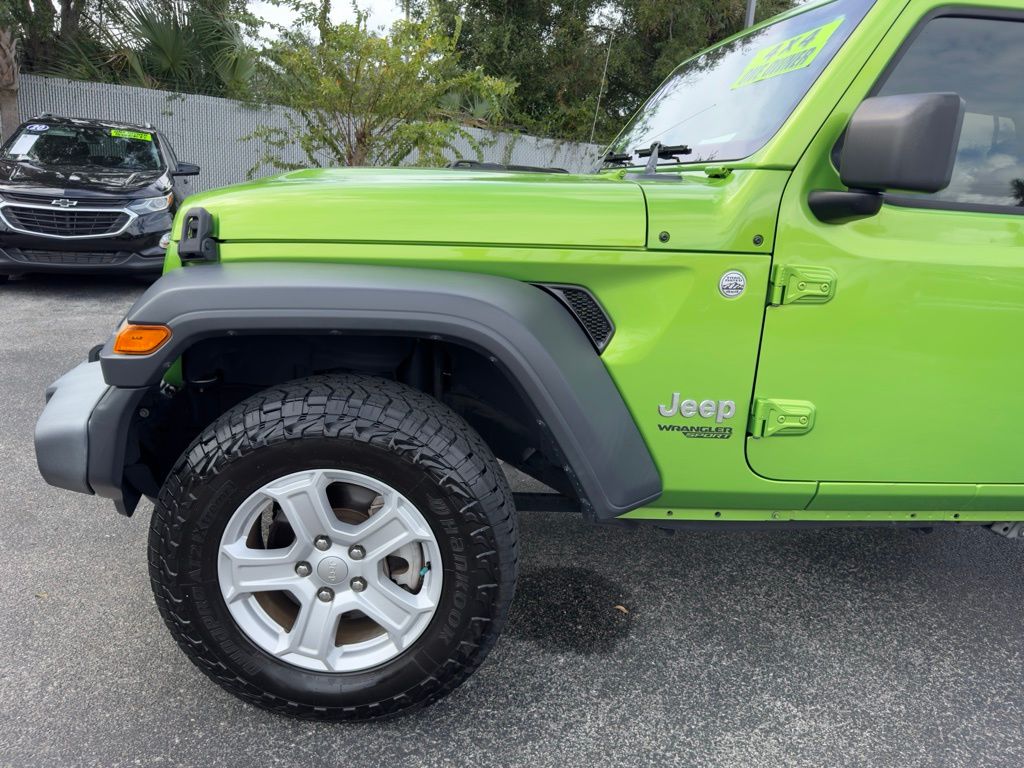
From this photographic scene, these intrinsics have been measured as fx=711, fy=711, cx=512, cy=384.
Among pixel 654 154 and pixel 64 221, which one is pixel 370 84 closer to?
pixel 64 221

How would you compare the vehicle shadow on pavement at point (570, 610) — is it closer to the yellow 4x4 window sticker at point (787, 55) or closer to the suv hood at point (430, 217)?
the suv hood at point (430, 217)

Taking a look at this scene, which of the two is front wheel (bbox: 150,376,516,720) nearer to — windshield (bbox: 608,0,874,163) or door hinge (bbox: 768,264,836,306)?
door hinge (bbox: 768,264,836,306)

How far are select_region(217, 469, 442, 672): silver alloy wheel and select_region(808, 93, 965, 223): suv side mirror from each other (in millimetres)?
1270

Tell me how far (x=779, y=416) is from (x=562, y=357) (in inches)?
23.4

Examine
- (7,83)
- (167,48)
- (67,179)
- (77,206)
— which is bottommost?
(77,206)

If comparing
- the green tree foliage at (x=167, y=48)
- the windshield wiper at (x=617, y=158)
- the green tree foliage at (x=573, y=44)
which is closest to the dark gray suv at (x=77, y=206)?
the windshield wiper at (x=617, y=158)

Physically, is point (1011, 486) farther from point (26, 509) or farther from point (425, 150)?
point (425, 150)

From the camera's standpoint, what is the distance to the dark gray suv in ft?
20.5

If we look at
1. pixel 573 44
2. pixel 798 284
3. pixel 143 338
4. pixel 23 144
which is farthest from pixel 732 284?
pixel 573 44

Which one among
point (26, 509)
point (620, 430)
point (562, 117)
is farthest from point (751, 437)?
A: point (562, 117)

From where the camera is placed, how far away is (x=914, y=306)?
177cm

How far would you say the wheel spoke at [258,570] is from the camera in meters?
1.71

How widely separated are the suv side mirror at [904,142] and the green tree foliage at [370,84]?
8529 mm

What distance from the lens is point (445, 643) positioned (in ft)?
5.65
